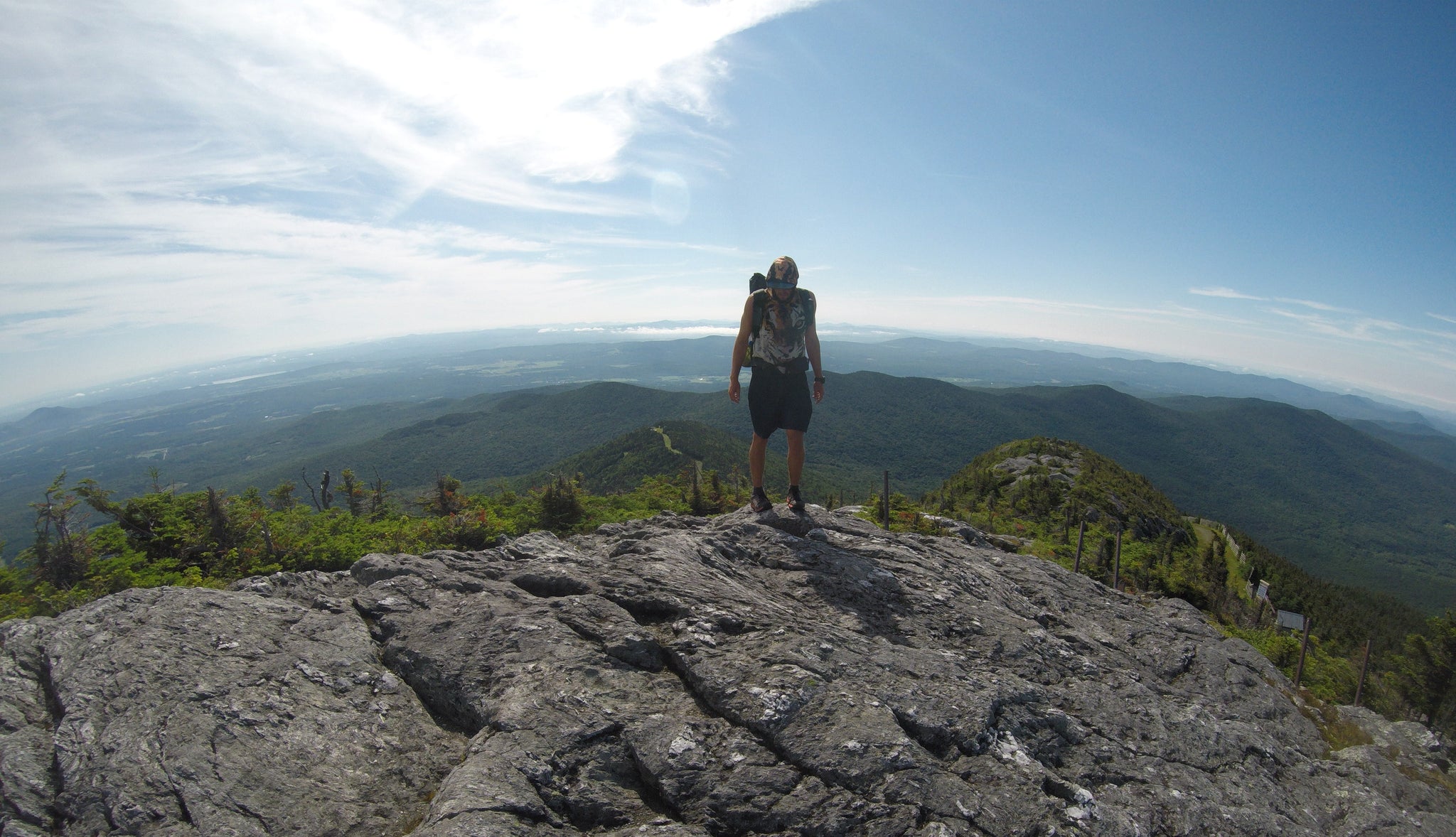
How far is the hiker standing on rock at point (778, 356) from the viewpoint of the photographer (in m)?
7.65

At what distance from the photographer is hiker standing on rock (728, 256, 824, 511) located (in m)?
7.65

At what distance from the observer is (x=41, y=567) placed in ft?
26.2

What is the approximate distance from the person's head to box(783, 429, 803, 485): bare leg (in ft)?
6.55

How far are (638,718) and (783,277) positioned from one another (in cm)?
566

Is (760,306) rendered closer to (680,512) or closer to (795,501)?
(795,501)

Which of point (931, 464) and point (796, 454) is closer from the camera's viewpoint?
point (796, 454)

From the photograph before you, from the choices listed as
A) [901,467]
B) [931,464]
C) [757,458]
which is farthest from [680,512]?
[931,464]

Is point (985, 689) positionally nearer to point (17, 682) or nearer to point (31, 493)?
point (17, 682)

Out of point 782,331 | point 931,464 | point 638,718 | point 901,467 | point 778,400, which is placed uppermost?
point 782,331

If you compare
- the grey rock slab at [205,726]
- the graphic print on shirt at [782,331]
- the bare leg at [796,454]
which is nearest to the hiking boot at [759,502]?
the bare leg at [796,454]

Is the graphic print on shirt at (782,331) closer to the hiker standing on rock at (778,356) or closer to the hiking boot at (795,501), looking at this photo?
the hiker standing on rock at (778,356)

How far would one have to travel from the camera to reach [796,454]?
843 centimetres

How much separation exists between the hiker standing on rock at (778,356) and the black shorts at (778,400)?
0.01 metres

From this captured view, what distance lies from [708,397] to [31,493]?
240 meters
